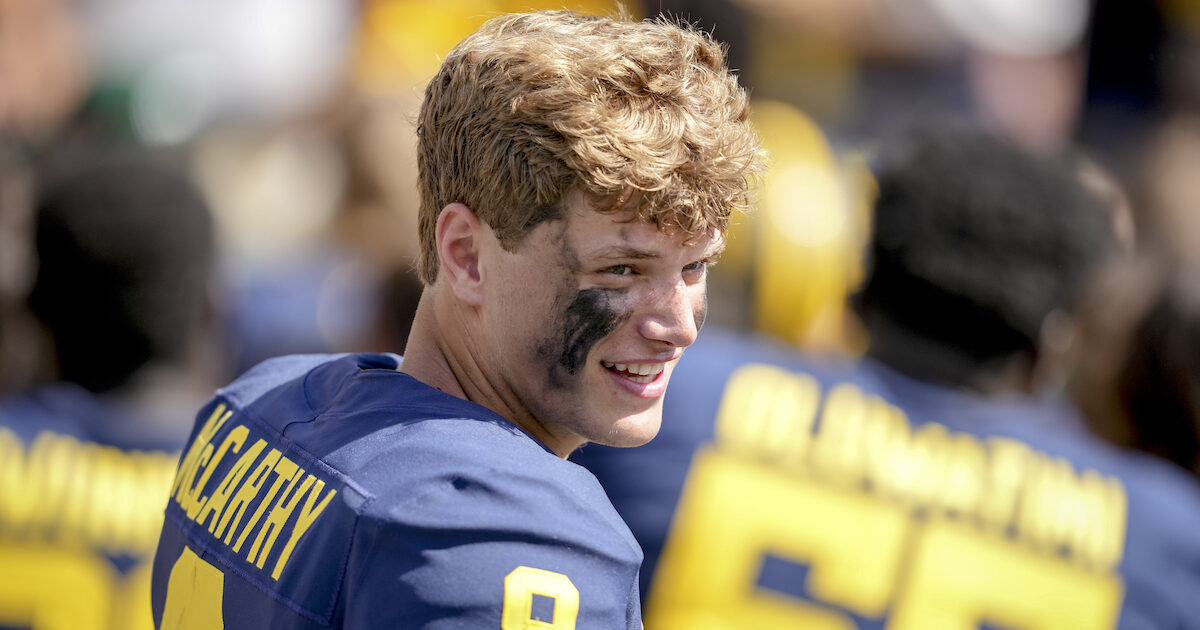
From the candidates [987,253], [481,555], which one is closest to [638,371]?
[481,555]

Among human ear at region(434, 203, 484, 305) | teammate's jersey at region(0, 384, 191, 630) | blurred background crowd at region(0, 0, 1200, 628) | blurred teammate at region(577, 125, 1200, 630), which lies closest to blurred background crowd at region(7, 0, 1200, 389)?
blurred background crowd at region(0, 0, 1200, 628)

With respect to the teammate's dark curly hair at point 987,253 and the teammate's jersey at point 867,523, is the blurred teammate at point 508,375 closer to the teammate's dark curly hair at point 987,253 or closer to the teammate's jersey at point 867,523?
Answer: the teammate's jersey at point 867,523

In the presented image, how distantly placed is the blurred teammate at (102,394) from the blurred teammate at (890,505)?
1.12 m

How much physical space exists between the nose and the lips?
6 cm

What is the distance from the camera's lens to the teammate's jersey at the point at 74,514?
2984 millimetres

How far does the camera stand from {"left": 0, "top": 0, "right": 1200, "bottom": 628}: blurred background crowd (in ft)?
11.7

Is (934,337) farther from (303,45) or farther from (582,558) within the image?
(303,45)

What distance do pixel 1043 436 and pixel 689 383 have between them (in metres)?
0.84

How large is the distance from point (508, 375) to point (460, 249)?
0.63 ft

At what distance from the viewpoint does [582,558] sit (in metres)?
1.60

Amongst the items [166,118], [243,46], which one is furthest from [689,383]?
[243,46]

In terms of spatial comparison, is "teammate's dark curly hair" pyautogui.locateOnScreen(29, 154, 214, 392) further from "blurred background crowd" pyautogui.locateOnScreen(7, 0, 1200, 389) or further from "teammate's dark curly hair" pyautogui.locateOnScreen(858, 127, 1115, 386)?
"teammate's dark curly hair" pyautogui.locateOnScreen(858, 127, 1115, 386)

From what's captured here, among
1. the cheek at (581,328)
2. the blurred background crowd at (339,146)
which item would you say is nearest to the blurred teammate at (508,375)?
the cheek at (581,328)

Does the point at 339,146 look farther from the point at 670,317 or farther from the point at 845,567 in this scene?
the point at 670,317
